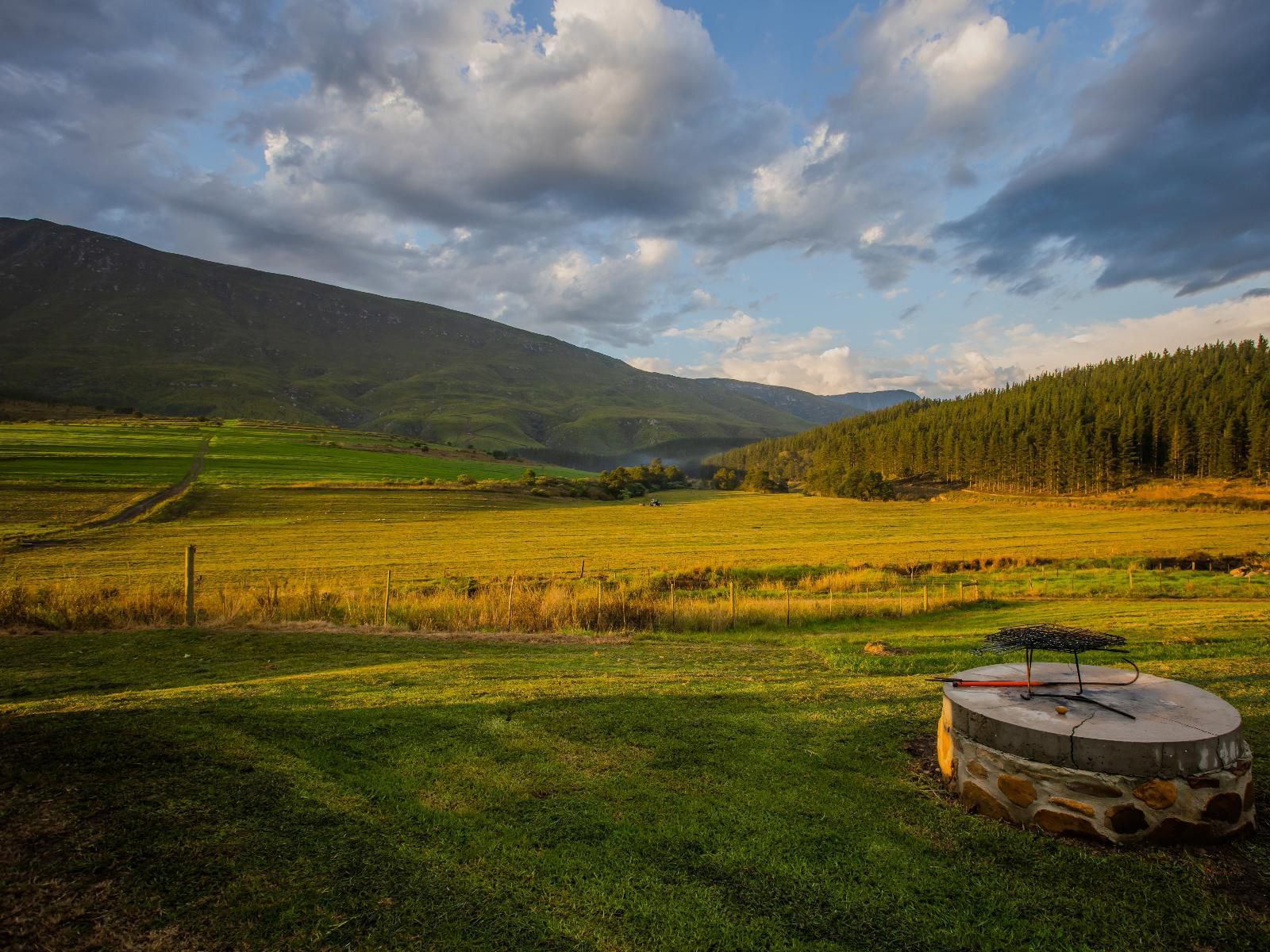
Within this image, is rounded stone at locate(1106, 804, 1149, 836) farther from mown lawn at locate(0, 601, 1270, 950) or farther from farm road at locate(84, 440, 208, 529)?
farm road at locate(84, 440, 208, 529)

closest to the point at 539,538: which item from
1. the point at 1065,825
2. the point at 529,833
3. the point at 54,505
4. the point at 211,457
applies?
the point at 54,505

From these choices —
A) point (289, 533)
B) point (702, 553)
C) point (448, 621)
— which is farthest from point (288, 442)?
point (448, 621)

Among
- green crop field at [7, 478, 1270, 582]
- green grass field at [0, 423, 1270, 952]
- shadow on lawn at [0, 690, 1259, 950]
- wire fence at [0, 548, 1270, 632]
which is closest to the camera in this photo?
shadow on lawn at [0, 690, 1259, 950]

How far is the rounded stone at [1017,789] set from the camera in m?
6.75

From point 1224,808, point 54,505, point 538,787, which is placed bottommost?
point 54,505

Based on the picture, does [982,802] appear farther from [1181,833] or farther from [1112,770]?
[1181,833]

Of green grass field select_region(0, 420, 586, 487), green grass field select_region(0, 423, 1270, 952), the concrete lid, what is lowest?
green grass field select_region(0, 423, 1270, 952)

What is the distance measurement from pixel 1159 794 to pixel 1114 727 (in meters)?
0.67

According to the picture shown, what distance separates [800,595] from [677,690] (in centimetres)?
1875

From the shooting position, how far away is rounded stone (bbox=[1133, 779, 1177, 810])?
20.7ft

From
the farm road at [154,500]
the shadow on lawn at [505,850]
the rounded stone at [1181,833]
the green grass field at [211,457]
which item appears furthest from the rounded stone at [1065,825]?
the green grass field at [211,457]

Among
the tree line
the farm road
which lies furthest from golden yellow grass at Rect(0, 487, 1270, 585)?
the tree line

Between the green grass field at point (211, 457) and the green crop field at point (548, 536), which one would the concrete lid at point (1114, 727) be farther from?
the green grass field at point (211, 457)

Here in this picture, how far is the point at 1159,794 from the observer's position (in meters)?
6.30
